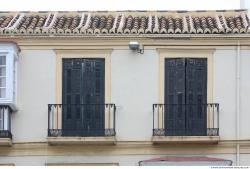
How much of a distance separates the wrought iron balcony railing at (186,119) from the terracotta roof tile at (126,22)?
1996 mm

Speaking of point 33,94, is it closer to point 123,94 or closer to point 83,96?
point 83,96

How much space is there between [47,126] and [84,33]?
2594 millimetres

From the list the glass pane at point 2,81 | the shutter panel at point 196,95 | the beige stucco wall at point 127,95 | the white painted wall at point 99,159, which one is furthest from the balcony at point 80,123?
the shutter panel at point 196,95

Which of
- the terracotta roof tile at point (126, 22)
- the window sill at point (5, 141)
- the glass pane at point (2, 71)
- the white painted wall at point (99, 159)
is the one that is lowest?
the white painted wall at point (99, 159)

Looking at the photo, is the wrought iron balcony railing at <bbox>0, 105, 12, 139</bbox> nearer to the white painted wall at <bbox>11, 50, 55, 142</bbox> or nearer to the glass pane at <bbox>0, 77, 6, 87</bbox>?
the white painted wall at <bbox>11, 50, 55, 142</bbox>

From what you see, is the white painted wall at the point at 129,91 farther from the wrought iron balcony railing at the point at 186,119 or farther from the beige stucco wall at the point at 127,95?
the wrought iron balcony railing at the point at 186,119

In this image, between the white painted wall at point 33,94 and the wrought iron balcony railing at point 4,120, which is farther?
the white painted wall at point 33,94

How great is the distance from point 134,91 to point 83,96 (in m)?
1.33

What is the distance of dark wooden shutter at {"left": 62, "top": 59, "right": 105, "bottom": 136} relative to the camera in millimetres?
29234

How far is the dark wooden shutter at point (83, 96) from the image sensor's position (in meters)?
29.2

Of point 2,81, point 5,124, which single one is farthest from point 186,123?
point 2,81

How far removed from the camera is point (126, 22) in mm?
30891

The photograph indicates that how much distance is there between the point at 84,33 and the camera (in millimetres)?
29844
